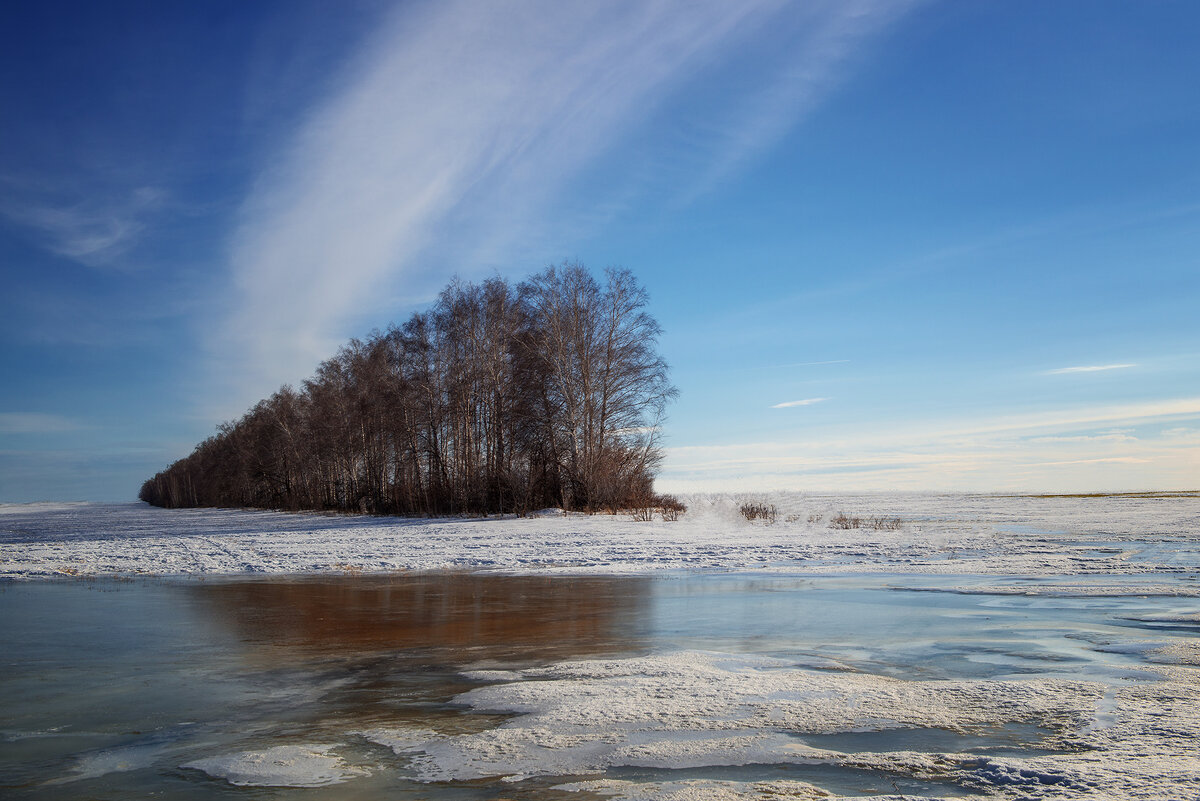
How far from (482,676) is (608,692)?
3.41 ft

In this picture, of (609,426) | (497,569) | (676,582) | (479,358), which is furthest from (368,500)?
(676,582)

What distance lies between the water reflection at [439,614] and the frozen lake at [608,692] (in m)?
0.05

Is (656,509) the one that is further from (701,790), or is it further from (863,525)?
(701,790)

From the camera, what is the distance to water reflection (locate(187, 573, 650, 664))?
646 cm

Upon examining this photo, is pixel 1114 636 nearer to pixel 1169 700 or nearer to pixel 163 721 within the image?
pixel 1169 700

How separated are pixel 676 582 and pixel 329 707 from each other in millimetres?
7178

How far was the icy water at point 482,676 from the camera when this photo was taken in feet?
11.2

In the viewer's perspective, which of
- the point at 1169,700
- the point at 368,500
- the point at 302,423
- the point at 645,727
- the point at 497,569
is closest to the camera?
the point at 645,727

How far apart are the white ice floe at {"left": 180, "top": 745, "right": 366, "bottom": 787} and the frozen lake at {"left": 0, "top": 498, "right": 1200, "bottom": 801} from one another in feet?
0.06

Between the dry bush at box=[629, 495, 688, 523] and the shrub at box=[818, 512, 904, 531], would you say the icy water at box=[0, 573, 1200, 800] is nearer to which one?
the shrub at box=[818, 512, 904, 531]

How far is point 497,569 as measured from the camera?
13.6m

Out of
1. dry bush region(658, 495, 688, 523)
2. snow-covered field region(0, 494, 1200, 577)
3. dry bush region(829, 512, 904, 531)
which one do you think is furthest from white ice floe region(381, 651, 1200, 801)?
dry bush region(658, 495, 688, 523)

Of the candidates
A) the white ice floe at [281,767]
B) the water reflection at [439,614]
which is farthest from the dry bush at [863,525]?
the white ice floe at [281,767]

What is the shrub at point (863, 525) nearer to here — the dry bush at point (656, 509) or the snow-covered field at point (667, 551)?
the snow-covered field at point (667, 551)
